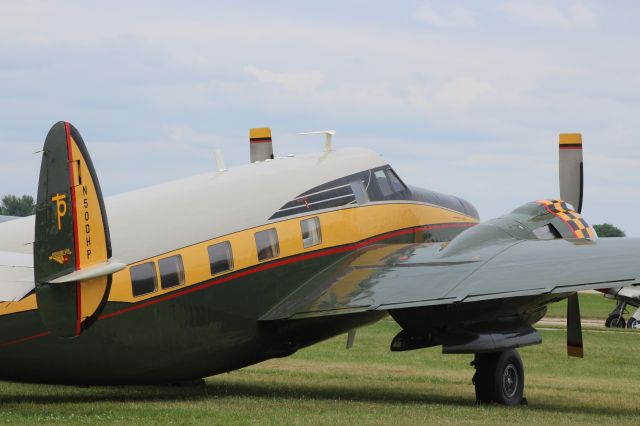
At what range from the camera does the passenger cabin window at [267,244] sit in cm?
1652

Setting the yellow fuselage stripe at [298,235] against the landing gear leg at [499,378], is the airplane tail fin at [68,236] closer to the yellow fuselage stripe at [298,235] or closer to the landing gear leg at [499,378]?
the yellow fuselage stripe at [298,235]

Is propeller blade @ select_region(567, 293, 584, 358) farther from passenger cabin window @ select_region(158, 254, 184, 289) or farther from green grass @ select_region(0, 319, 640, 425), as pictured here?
passenger cabin window @ select_region(158, 254, 184, 289)

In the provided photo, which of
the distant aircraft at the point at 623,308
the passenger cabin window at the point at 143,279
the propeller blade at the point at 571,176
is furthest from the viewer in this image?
the distant aircraft at the point at 623,308

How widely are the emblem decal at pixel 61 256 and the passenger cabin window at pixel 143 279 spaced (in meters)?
2.10

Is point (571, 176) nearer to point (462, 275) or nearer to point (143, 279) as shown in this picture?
point (462, 275)

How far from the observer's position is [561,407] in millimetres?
17906

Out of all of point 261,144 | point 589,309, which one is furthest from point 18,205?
point 261,144

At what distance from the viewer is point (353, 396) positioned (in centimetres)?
1878

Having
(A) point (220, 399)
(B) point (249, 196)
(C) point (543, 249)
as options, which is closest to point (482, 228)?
(C) point (543, 249)

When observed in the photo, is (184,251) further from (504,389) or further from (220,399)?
(504,389)

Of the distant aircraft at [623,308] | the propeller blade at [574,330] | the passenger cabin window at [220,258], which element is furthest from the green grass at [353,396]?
the distant aircraft at [623,308]

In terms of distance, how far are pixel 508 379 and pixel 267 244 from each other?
4.34 meters

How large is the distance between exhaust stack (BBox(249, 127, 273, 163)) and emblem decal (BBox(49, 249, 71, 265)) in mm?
10513

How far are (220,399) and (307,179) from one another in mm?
3676
